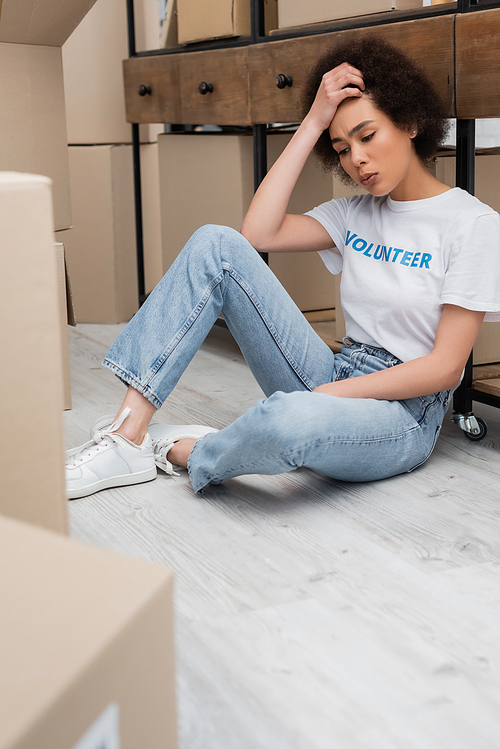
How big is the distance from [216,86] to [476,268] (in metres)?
1.10

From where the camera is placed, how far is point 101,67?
2520 mm

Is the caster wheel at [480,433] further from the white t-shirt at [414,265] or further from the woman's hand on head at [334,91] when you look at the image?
the woman's hand on head at [334,91]

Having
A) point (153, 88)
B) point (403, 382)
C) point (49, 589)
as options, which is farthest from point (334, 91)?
point (153, 88)

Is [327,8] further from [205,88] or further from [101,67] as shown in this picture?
[101,67]

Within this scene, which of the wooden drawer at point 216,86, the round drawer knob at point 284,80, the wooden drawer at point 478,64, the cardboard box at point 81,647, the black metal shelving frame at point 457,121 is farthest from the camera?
the wooden drawer at point 216,86

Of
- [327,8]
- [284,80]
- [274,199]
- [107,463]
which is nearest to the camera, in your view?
[107,463]

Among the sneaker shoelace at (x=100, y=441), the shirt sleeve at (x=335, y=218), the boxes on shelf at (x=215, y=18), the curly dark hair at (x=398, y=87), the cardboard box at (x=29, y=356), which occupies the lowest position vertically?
the sneaker shoelace at (x=100, y=441)

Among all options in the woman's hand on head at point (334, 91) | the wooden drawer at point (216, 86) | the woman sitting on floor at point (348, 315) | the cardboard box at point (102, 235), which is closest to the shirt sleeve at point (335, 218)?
the woman sitting on floor at point (348, 315)

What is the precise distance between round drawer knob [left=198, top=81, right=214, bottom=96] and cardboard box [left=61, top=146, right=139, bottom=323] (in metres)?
0.58

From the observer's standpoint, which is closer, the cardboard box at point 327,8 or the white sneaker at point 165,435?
the white sneaker at point 165,435

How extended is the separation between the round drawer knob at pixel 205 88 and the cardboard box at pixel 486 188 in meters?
0.78

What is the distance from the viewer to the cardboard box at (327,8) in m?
1.46

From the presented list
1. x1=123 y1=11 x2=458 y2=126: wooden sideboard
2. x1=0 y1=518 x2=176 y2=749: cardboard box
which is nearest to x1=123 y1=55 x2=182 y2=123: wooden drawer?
x1=123 y1=11 x2=458 y2=126: wooden sideboard

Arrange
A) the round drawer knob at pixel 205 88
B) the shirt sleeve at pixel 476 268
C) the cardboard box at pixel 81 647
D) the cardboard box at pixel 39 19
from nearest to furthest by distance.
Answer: the cardboard box at pixel 81 647
the shirt sleeve at pixel 476 268
the cardboard box at pixel 39 19
the round drawer knob at pixel 205 88
